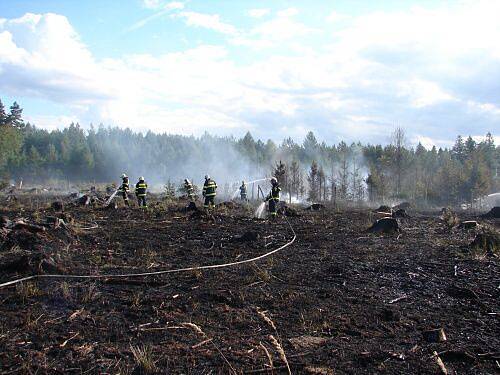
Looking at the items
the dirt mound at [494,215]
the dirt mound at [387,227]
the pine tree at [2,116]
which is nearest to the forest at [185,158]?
the pine tree at [2,116]

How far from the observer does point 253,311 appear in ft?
19.2

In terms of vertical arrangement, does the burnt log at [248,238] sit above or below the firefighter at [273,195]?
below

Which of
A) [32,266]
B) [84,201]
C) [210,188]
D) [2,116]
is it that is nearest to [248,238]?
[32,266]

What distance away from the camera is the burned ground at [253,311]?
4332 millimetres

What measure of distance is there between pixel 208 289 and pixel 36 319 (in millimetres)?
2480

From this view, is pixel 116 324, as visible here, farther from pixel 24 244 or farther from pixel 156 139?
pixel 156 139

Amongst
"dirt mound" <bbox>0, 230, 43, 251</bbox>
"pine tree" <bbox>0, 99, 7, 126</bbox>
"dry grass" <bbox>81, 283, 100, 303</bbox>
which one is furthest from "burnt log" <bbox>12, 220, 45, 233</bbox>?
"pine tree" <bbox>0, 99, 7, 126</bbox>

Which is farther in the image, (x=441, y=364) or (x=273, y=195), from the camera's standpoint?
(x=273, y=195)

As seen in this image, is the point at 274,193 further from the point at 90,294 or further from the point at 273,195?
the point at 90,294

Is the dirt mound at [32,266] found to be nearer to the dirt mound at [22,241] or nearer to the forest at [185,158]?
the dirt mound at [22,241]

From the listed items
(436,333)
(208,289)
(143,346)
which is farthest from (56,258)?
(436,333)

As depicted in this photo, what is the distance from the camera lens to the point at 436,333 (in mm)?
4984

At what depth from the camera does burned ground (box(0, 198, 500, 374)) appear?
4.33 metres

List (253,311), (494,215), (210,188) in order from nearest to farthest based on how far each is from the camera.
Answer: (253,311)
(210,188)
(494,215)
